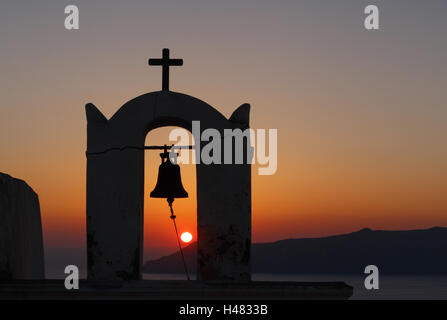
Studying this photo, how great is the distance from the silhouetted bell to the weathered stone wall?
3436 millimetres

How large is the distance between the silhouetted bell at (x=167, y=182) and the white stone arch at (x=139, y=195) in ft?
1.42

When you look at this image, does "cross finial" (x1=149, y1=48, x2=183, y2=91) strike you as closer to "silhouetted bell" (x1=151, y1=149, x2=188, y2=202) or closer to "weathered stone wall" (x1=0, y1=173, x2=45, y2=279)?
"silhouetted bell" (x1=151, y1=149, x2=188, y2=202)

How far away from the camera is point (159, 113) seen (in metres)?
8.87

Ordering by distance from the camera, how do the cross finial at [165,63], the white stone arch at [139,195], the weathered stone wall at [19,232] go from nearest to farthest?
the white stone arch at [139,195], the cross finial at [165,63], the weathered stone wall at [19,232]

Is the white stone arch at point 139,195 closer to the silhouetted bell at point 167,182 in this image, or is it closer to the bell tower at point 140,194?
the bell tower at point 140,194

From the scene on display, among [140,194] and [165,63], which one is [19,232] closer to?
[140,194]

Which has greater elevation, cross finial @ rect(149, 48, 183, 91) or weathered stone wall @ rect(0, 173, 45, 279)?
cross finial @ rect(149, 48, 183, 91)

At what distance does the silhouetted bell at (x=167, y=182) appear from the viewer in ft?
30.8

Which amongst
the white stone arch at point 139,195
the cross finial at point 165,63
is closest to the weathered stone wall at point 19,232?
the white stone arch at point 139,195

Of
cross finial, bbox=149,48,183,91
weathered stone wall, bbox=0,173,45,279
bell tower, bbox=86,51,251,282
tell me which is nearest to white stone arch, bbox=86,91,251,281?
bell tower, bbox=86,51,251,282

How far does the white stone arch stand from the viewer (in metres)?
8.74
